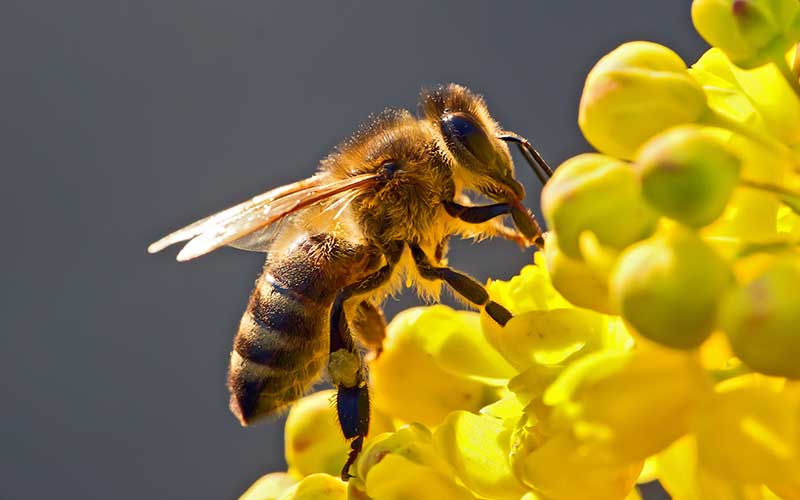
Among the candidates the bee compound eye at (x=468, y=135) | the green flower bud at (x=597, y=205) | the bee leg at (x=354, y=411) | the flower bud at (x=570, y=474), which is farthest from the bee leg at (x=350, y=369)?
the green flower bud at (x=597, y=205)

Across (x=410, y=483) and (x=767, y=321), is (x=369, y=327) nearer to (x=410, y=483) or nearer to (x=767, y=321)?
(x=410, y=483)

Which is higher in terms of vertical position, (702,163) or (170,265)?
(702,163)

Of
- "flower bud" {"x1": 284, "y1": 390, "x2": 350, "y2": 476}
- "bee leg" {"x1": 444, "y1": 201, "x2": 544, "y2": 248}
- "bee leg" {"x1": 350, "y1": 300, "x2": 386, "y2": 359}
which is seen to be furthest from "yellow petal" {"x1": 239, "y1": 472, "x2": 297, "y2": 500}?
"bee leg" {"x1": 444, "y1": 201, "x2": 544, "y2": 248}

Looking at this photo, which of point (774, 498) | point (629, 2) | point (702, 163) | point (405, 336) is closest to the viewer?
point (702, 163)

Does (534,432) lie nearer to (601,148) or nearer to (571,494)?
(571,494)

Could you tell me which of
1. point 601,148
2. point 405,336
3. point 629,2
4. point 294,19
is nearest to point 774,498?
point 601,148

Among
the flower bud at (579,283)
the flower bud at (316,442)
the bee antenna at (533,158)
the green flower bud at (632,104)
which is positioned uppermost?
the green flower bud at (632,104)

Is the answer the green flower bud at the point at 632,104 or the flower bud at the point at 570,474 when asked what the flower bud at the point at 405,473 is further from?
the green flower bud at the point at 632,104
